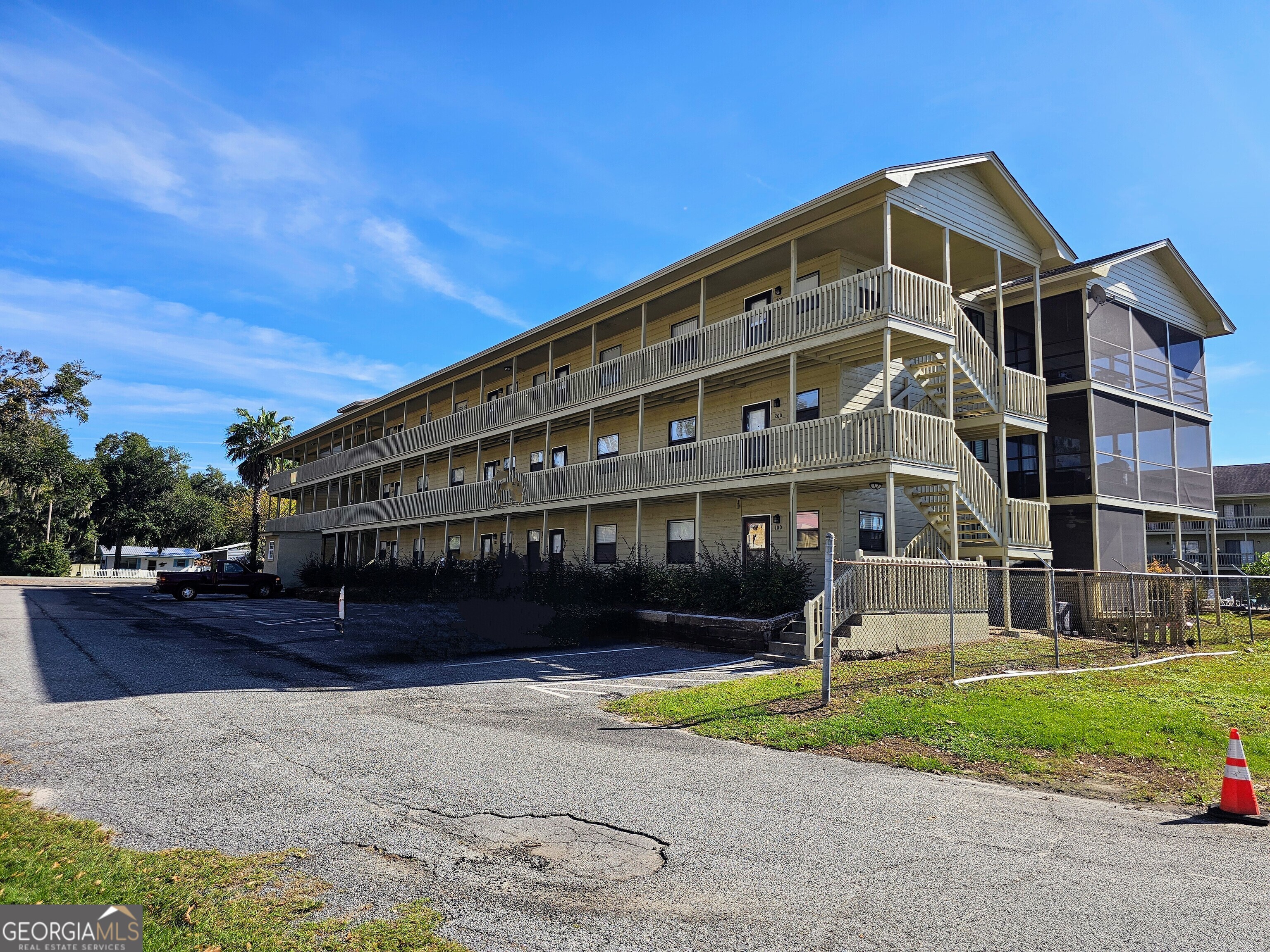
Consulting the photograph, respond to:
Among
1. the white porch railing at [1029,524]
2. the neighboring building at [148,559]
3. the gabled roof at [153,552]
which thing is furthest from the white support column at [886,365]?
the gabled roof at [153,552]

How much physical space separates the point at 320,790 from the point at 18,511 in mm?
65800

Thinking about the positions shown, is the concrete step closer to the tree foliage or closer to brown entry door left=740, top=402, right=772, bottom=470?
brown entry door left=740, top=402, right=772, bottom=470

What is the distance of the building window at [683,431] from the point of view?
23.7 m

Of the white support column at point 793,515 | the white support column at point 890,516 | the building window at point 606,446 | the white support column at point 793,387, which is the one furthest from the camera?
the building window at point 606,446

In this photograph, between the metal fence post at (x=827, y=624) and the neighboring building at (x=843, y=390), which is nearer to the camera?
the metal fence post at (x=827, y=624)

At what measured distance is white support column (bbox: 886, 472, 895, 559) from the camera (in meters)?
15.8

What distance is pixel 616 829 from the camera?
17.8 ft

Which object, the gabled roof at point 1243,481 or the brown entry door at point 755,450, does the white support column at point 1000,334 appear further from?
the gabled roof at point 1243,481

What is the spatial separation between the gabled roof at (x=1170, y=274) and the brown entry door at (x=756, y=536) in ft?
31.7

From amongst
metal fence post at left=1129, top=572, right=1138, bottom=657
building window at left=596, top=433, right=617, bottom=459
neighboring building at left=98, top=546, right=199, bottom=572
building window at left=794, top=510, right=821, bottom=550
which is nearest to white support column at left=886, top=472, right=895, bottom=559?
building window at left=794, top=510, right=821, bottom=550

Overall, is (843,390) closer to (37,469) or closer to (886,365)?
(886,365)

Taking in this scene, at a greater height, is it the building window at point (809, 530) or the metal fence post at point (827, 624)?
the building window at point (809, 530)

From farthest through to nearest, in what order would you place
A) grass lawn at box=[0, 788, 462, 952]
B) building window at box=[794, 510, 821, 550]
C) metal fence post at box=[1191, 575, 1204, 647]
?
building window at box=[794, 510, 821, 550] < metal fence post at box=[1191, 575, 1204, 647] < grass lawn at box=[0, 788, 462, 952]

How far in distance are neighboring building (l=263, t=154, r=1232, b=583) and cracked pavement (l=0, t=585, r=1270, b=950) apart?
32.5 ft
